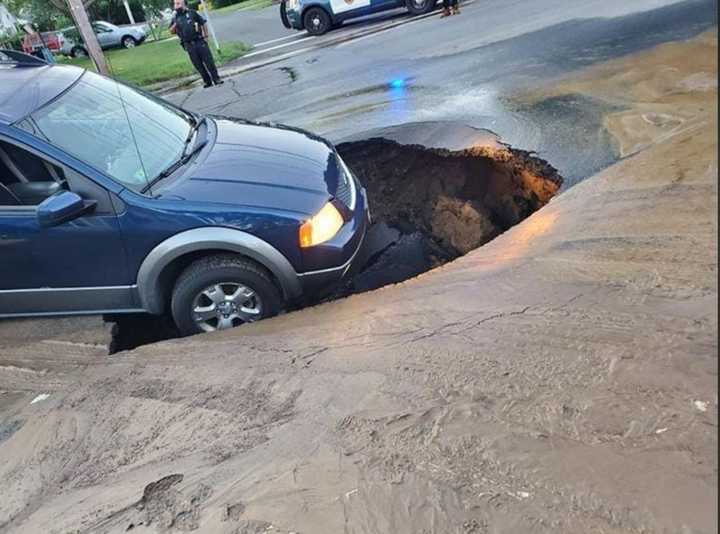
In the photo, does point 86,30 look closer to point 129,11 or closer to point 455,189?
point 455,189

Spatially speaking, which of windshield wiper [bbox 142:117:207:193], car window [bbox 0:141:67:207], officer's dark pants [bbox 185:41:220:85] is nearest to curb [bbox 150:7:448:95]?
officer's dark pants [bbox 185:41:220:85]

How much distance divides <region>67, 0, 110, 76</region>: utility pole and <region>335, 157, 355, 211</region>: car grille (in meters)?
9.65

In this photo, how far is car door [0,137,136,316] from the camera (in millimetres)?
4020

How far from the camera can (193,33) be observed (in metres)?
12.0

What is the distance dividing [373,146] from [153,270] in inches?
139

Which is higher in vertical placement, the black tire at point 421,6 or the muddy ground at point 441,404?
the black tire at point 421,6

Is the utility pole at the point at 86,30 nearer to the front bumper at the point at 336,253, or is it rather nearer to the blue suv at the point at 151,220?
the blue suv at the point at 151,220

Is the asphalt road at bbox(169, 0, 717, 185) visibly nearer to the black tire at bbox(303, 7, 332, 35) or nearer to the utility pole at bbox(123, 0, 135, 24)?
the black tire at bbox(303, 7, 332, 35)

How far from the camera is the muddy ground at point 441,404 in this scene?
2.45 m

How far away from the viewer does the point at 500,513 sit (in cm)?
239

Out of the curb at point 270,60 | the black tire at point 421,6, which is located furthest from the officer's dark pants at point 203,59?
the black tire at point 421,6

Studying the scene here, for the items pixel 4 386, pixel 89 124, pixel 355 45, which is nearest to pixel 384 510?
pixel 4 386

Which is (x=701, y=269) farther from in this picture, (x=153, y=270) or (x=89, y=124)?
(x=89, y=124)

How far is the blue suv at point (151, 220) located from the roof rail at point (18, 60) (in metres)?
0.51
